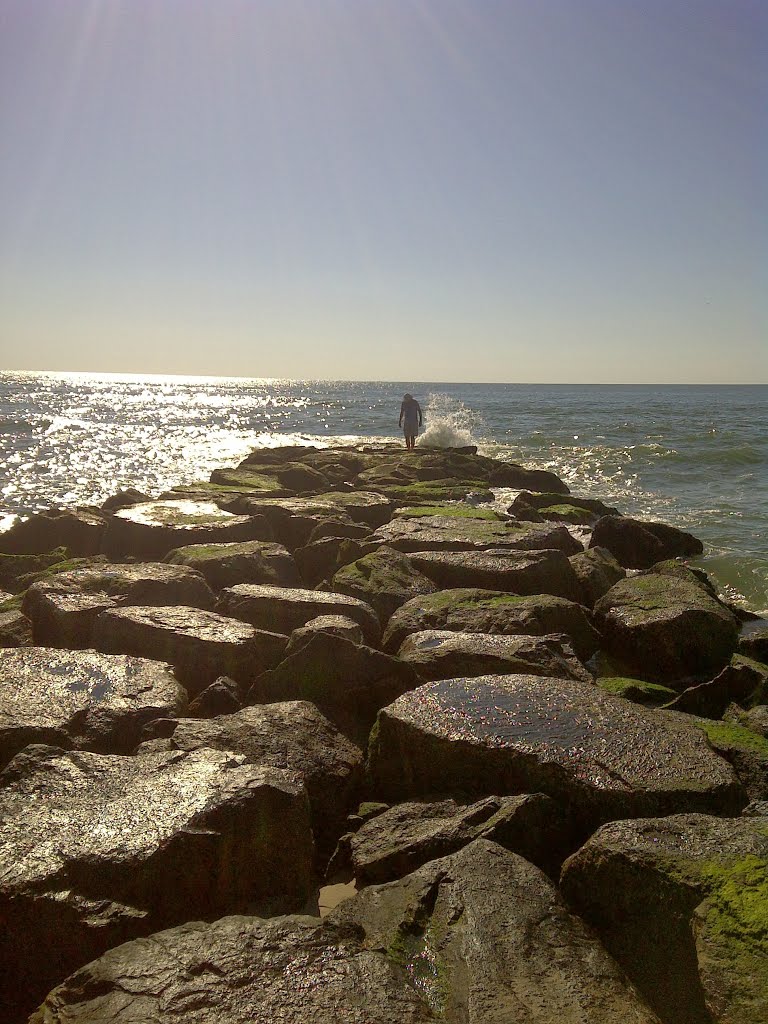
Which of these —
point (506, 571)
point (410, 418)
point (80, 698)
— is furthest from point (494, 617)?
point (410, 418)

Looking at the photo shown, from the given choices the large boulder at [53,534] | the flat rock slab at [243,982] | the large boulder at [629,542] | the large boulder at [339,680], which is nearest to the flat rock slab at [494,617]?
the large boulder at [339,680]

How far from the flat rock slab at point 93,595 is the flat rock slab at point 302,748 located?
1.94m

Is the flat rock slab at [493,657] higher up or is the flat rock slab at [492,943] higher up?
the flat rock slab at [493,657]

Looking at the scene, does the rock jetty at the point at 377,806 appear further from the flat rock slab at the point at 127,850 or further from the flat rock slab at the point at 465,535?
the flat rock slab at the point at 465,535

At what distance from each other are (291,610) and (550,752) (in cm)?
256

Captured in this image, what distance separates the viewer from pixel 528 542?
7355 millimetres

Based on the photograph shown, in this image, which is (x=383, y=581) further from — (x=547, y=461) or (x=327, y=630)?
(x=547, y=461)

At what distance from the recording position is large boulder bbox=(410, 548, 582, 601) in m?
6.26

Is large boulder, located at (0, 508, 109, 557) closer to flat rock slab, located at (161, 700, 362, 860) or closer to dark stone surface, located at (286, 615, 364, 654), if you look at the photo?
dark stone surface, located at (286, 615, 364, 654)

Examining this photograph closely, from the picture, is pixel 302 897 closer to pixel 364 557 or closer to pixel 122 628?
pixel 122 628

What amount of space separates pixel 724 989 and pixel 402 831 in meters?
1.31

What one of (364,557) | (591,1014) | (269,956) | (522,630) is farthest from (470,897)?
(364,557)

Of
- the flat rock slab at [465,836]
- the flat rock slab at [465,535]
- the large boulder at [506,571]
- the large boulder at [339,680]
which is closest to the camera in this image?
the flat rock slab at [465,836]

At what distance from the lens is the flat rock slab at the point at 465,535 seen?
7.29 meters
